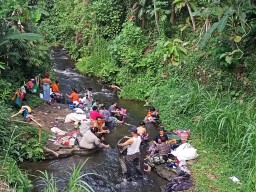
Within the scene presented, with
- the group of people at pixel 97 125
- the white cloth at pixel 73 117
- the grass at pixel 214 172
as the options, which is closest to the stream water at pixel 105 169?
the group of people at pixel 97 125

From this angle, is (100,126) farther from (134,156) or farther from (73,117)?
(134,156)

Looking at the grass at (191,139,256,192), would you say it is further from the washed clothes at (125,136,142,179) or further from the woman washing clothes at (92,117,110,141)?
the woman washing clothes at (92,117,110,141)

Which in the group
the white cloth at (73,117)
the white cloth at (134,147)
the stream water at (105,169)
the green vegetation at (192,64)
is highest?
the green vegetation at (192,64)

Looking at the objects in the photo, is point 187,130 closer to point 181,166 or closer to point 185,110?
point 185,110

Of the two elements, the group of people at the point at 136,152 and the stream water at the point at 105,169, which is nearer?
the stream water at the point at 105,169

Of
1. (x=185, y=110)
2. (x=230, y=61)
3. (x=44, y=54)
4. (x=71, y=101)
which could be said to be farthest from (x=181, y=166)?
(x=44, y=54)

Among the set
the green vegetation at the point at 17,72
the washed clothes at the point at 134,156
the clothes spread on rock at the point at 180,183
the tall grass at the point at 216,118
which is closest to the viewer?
the green vegetation at the point at 17,72

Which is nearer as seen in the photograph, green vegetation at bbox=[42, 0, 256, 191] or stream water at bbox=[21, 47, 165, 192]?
stream water at bbox=[21, 47, 165, 192]

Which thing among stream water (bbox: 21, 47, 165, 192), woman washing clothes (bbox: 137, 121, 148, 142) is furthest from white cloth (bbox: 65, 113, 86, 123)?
woman washing clothes (bbox: 137, 121, 148, 142)

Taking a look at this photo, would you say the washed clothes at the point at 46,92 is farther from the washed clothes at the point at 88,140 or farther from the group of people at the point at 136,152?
the group of people at the point at 136,152

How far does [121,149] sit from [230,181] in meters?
3.26

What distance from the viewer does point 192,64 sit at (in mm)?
13523

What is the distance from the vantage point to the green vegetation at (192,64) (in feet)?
30.0

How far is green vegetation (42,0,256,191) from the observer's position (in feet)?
30.0
